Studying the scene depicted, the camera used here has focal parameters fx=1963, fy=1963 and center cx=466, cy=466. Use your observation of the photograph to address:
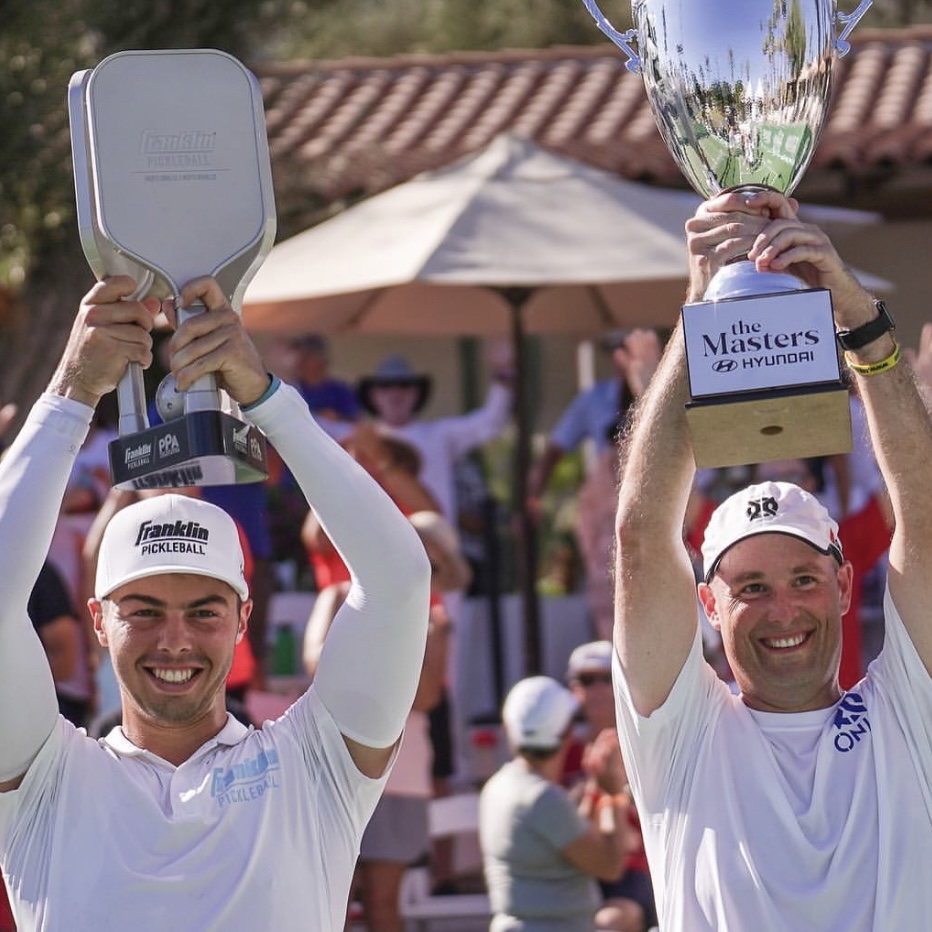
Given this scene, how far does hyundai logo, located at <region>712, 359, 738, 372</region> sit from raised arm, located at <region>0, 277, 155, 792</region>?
35.8 inches

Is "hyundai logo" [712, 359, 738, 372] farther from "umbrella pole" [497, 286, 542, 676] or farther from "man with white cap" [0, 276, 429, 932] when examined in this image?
"umbrella pole" [497, 286, 542, 676]

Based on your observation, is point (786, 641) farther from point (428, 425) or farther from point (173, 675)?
point (428, 425)

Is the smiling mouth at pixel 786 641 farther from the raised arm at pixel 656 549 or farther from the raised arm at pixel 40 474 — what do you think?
the raised arm at pixel 40 474

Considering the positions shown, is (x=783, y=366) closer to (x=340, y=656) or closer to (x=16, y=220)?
(x=340, y=656)

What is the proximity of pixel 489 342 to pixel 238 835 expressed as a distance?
5776 millimetres

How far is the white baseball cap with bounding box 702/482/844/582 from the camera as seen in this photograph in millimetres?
3615

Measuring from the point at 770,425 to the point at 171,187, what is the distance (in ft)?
3.35

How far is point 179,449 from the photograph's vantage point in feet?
9.75

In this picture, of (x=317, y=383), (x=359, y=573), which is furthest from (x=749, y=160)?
(x=317, y=383)

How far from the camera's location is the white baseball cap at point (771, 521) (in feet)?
11.9

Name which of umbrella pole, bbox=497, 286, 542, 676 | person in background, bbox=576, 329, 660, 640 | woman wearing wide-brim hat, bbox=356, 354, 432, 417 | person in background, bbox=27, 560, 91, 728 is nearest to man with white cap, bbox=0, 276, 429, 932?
person in background, bbox=27, 560, 91, 728

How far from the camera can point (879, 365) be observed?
3.25m

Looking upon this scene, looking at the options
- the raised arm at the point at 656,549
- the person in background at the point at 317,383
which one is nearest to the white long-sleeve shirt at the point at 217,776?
the raised arm at the point at 656,549

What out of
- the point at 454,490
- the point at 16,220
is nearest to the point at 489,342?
the point at 454,490
